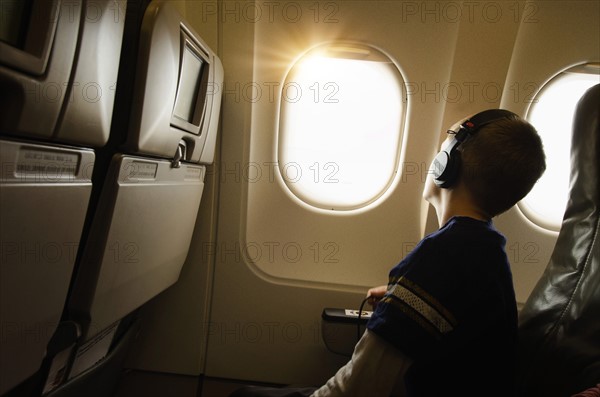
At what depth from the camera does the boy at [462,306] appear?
0.87 m

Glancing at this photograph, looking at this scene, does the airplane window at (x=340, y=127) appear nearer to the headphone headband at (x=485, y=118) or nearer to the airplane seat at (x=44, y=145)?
the headphone headband at (x=485, y=118)

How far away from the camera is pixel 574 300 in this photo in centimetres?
85

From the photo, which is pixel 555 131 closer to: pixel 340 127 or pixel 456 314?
pixel 340 127

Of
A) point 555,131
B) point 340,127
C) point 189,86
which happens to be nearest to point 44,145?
point 189,86

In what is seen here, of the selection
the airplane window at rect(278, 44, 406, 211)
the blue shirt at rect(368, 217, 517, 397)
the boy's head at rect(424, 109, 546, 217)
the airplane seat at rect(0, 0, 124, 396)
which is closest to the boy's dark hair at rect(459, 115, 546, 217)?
the boy's head at rect(424, 109, 546, 217)

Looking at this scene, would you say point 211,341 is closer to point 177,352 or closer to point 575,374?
point 177,352

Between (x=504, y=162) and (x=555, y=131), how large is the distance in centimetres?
126

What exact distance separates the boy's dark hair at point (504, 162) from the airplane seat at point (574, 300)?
0.09 m

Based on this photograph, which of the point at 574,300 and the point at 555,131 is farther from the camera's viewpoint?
the point at 555,131

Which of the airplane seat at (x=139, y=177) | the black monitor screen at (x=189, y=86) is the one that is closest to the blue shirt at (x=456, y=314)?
the airplane seat at (x=139, y=177)

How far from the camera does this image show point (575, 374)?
29.4 inches

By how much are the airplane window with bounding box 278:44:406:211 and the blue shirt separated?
101cm

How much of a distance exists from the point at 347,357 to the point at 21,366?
4.92 ft

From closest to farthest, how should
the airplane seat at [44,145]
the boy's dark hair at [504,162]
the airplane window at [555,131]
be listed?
the airplane seat at [44,145] → the boy's dark hair at [504,162] → the airplane window at [555,131]
